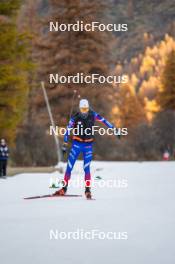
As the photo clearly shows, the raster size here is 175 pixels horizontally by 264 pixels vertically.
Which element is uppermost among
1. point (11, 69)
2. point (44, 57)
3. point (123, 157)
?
point (44, 57)

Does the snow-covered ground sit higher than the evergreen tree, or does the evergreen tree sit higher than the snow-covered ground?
the evergreen tree

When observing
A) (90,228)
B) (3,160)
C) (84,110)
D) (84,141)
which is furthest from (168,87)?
(90,228)

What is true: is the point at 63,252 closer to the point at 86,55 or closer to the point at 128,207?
the point at 128,207

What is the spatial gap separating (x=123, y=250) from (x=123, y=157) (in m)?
32.7

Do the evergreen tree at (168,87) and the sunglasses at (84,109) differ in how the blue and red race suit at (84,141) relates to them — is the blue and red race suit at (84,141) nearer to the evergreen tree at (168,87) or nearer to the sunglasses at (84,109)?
the sunglasses at (84,109)

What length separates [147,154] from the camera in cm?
3919

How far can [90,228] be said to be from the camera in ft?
20.3

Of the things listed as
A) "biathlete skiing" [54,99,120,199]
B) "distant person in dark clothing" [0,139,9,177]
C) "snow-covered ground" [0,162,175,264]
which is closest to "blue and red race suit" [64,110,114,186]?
"biathlete skiing" [54,99,120,199]

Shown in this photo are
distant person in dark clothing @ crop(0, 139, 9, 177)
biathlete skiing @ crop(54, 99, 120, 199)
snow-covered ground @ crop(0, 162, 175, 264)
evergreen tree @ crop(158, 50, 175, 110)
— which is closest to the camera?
snow-covered ground @ crop(0, 162, 175, 264)

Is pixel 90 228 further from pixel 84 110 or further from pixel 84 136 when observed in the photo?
pixel 84 110

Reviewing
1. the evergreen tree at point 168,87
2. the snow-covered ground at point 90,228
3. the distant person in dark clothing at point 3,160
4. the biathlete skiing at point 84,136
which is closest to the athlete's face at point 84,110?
the biathlete skiing at point 84,136

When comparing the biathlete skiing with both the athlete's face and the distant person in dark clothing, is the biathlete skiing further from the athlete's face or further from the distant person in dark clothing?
the distant person in dark clothing

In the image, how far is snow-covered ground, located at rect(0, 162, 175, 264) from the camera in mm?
4844

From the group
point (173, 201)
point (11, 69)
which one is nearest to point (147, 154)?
point (11, 69)
